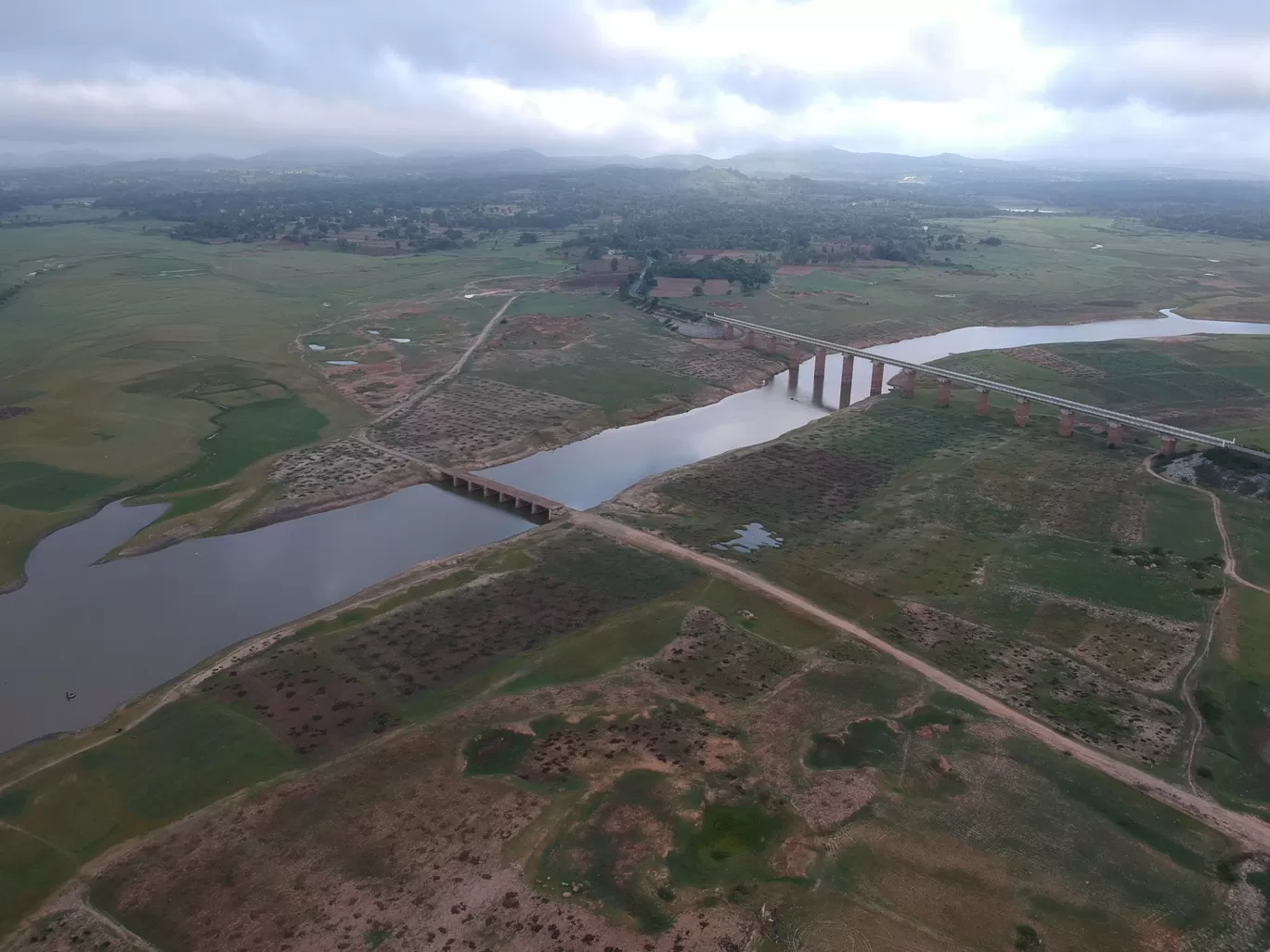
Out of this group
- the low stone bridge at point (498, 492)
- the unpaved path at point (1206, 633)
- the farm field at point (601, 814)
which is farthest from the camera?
the low stone bridge at point (498, 492)

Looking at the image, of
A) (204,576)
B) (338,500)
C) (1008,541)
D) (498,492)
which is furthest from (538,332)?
(1008,541)

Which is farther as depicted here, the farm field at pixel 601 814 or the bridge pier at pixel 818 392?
the bridge pier at pixel 818 392

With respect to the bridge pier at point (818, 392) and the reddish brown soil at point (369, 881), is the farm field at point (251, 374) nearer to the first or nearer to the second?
the bridge pier at point (818, 392)

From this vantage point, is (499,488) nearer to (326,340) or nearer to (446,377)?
(446,377)

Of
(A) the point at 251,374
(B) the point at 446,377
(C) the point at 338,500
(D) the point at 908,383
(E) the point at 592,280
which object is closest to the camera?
(C) the point at 338,500

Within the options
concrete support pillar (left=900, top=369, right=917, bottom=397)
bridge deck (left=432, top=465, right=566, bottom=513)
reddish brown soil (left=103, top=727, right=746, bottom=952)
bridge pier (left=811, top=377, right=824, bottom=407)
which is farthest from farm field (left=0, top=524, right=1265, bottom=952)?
bridge pier (left=811, top=377, right=824, bottom=407)

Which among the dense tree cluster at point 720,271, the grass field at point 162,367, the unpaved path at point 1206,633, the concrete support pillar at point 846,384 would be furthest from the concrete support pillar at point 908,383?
the dense tree cluster at point 720,271

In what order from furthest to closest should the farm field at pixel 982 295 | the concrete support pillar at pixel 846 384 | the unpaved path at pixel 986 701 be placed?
the farm field at pixel 982 295 → the concrete support pillar at pixel 846 384 → the unpaved path at pixel 986 701
